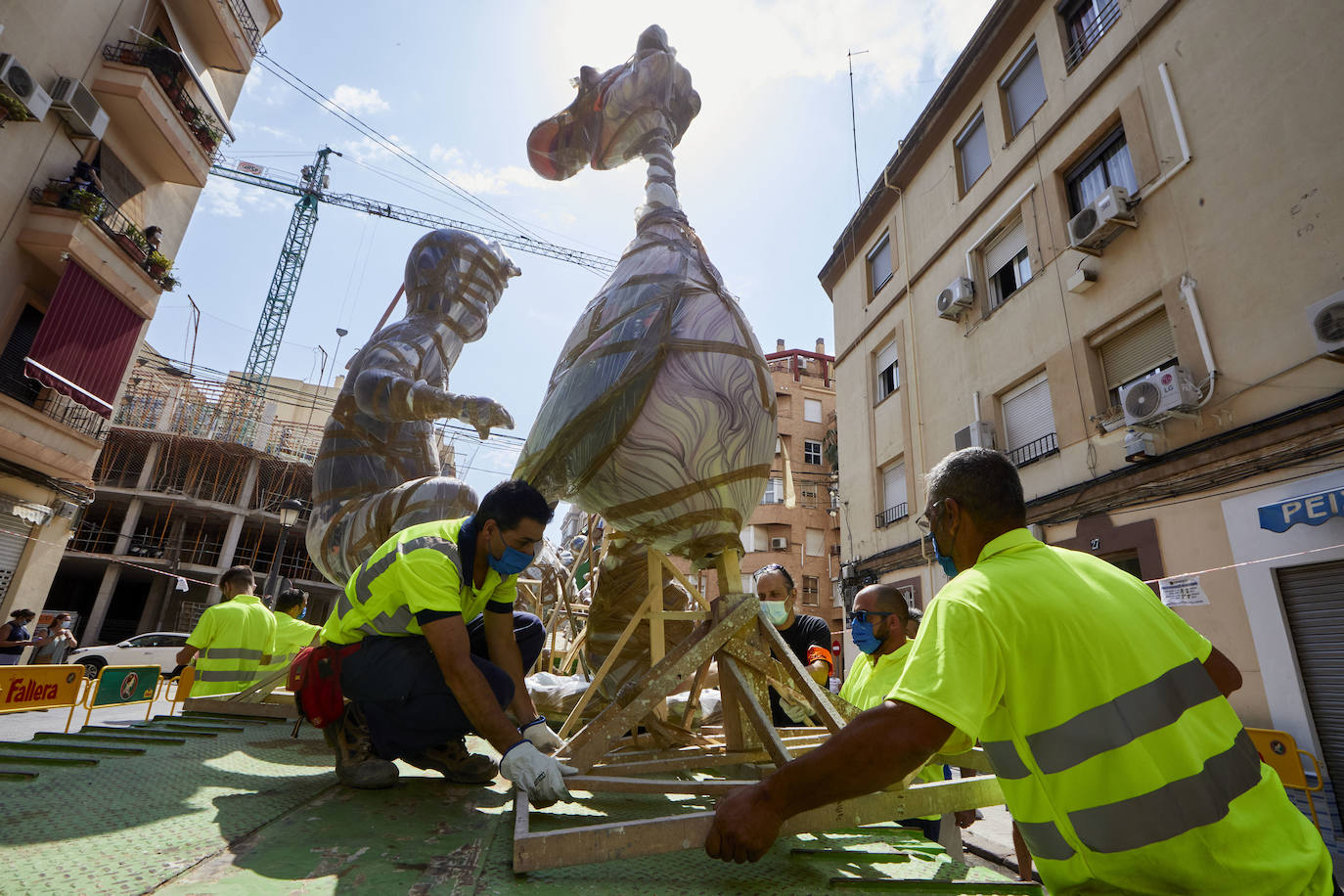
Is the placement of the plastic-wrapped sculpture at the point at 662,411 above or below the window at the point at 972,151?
below

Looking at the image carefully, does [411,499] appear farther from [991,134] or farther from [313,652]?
[991,134]

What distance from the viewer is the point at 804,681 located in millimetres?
2068

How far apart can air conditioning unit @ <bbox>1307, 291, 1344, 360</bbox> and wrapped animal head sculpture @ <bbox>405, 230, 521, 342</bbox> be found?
7.30 m

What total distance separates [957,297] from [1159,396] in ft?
14.9

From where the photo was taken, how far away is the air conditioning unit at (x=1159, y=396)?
727 centimetres

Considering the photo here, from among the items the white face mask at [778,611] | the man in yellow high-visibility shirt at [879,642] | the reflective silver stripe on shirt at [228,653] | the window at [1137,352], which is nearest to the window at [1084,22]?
the window at [1137,352]

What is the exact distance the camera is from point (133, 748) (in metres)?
2.29

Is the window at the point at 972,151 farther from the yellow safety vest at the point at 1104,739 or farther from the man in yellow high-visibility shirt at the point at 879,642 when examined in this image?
the yellow safety vest at the point at 1104,739

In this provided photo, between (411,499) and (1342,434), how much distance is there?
801 cm

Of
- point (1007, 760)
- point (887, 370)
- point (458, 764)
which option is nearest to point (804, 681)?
point (1007, 760)

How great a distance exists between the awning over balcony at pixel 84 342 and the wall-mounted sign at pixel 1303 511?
15.0 m

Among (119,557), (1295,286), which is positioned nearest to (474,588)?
(1295,286)

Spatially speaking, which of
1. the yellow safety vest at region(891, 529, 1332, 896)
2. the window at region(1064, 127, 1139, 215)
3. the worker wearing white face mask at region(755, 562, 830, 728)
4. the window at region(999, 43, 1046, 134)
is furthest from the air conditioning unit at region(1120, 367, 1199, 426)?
the yellow safety vest at region(891, 529, 1332, 896)

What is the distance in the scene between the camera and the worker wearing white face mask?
4.35 meters
